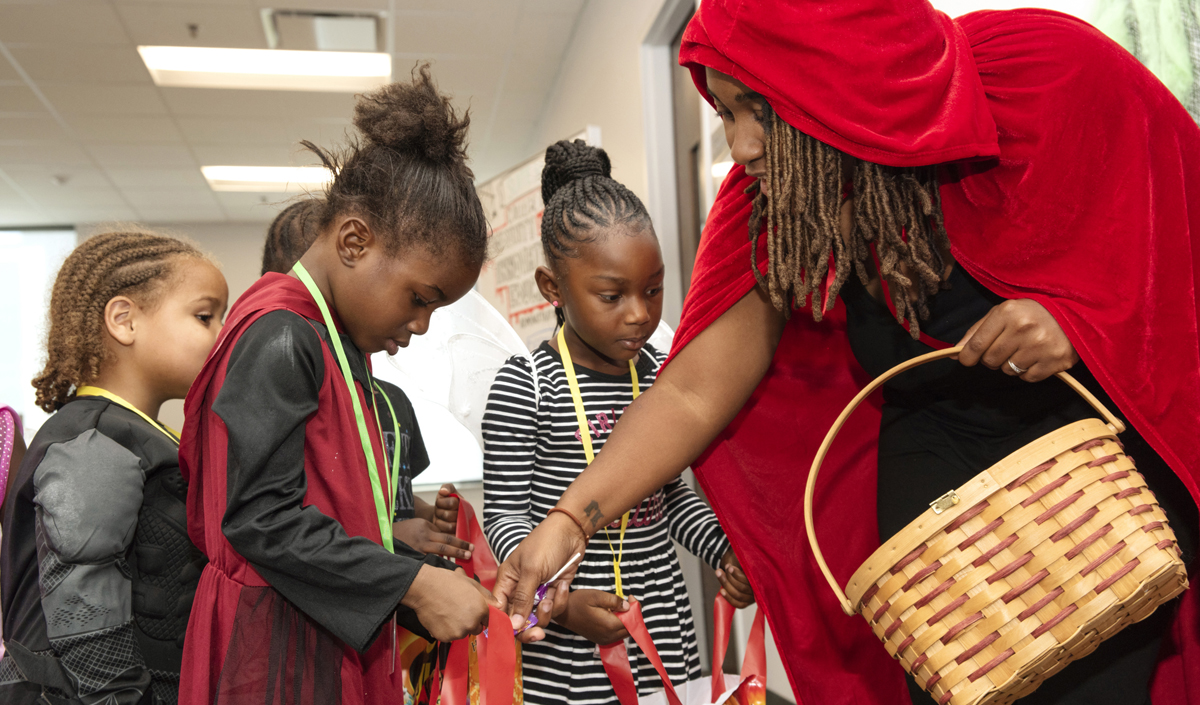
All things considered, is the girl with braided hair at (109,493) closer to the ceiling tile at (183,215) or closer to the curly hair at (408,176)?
the curly hair at (408,176)

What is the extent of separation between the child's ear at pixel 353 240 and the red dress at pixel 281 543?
157mm

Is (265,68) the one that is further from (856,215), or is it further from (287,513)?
(856,215)

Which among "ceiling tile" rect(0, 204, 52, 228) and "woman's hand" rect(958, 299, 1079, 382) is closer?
"woman's hand" rect(958, 299, 1079, 382)

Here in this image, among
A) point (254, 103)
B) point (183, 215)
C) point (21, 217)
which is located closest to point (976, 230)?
point (254, 103)

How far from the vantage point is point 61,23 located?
4.29 meters

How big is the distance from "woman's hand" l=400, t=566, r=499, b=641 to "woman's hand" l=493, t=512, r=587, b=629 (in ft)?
0.19

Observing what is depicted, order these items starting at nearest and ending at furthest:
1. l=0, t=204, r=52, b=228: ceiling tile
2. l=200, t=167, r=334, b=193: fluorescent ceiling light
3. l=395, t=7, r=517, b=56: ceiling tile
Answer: l=395, t=7, r=517, b=56: ceiling tile → l=200, t=167, r=334, b=193: fluorescent ceiling light → l=0, t=204, r=52, b=228: ceiling tile

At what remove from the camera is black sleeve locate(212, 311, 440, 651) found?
1.04 m

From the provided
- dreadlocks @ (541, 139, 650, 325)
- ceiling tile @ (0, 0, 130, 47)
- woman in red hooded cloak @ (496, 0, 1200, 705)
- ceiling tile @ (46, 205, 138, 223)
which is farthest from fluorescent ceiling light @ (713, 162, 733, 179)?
ceiling tile @ (46, 205, 138, 223)

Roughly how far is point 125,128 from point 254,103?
108cm

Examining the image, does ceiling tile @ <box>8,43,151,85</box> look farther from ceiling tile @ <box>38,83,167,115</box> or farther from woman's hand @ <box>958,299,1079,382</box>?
woman's hand @ <box>958,299,1079,382</box>

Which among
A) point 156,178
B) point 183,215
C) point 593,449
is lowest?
point 593,449

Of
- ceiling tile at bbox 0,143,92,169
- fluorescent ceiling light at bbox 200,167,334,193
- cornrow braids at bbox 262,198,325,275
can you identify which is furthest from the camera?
fluorescent ceiling light at bbox 200,167,334,193

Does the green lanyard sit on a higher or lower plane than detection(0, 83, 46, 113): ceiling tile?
lower
